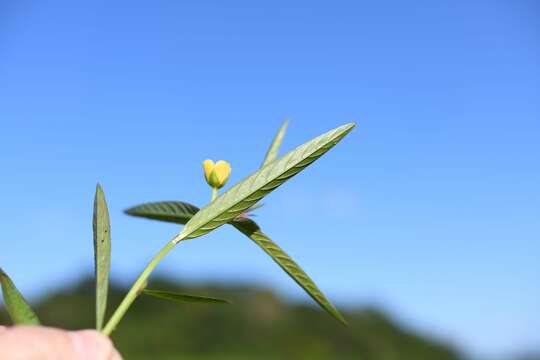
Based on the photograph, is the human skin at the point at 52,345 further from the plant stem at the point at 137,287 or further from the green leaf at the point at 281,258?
the green leaf at the point at 281,258

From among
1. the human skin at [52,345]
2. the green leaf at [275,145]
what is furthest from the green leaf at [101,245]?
the green leaf at [275,145]

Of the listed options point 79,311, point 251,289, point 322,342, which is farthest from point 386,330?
point 79,311

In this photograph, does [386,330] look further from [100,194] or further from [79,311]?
[100,194]

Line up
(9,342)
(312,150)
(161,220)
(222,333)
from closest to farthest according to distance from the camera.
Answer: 1. (9,342)
2. (312,150)
3. (161,220)
4. (222,333)

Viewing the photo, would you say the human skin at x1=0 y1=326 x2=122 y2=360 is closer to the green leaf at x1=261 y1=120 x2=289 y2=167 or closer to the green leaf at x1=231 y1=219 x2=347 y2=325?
the green leaf at x1=231 y1=219 x2=347 y2=325

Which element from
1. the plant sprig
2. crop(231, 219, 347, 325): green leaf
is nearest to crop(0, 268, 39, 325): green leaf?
the plant sprig

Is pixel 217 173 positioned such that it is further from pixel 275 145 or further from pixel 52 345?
pixel 52 345
